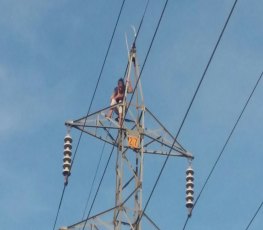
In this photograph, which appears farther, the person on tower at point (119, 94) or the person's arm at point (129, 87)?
the person's arm at point (129, 87)

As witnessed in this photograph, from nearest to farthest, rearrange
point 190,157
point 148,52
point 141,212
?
point 148,52 < point 141,212 < point 190,157

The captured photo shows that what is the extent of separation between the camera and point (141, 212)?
23.1m

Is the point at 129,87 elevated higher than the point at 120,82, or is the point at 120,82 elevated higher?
the point at 120,82

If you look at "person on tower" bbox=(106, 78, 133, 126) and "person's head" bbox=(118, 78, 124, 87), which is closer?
"person on tower" bbox=(106, 78, 133, 126)

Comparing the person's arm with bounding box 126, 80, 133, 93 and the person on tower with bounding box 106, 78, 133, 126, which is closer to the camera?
the person on tower with bounding box 106, 78, 133, 126

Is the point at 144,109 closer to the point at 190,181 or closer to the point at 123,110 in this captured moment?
the point at 123,110

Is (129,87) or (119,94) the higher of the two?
(129,87)

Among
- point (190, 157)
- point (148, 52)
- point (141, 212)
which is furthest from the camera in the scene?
point (190, 157)

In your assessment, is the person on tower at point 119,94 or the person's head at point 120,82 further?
the person's head at point 120,82

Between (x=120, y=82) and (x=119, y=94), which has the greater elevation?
(x=120, y=82)

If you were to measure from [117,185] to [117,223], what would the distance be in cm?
131

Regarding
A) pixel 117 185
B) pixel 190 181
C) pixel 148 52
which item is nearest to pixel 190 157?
pixel 190 181

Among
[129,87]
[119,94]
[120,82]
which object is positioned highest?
[120,82]

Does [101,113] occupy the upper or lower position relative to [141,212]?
upper
